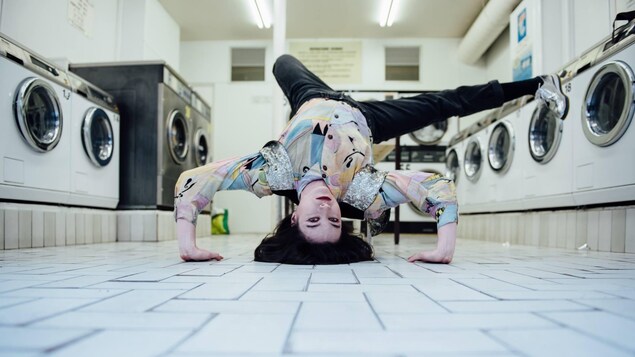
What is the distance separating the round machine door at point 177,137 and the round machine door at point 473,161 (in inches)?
132

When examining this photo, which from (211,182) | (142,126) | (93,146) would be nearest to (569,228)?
(211,182)

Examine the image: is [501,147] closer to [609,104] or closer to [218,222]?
[609,104]

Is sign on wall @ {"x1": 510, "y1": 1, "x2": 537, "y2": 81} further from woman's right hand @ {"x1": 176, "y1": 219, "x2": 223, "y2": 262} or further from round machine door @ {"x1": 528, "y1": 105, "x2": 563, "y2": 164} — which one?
woman's right hand @ {"x1": 176, "y1": 219, "x2": 223, "y2": 262}

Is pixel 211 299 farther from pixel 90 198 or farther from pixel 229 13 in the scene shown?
pixel 229 13

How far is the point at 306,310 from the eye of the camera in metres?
0.99

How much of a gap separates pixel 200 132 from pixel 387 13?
3297mm

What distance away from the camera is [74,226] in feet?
10.9

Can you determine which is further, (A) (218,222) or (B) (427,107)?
(A) (218,222)

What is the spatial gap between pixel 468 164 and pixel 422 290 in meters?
4.31

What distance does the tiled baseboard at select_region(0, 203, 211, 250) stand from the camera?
2689 mm

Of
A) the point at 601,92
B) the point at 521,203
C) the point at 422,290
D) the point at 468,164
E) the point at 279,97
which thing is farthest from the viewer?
the point at 468,164

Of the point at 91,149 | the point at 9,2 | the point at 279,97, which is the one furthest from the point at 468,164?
the point at 9,2

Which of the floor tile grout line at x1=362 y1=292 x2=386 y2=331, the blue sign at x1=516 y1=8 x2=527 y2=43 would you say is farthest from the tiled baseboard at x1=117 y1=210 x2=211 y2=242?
the blue sign at x1=516 y1=8 x2=527 y2=43

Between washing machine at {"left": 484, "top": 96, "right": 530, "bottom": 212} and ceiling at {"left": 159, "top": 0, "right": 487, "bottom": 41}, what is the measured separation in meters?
2.72
